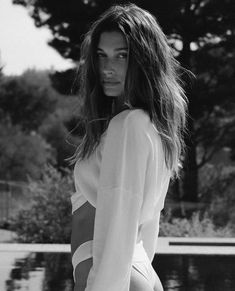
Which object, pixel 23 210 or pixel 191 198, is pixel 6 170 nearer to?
pixel 191 198

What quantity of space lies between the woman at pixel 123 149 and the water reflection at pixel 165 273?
12.4 ft

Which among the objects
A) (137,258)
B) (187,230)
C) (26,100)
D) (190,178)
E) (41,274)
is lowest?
(187,230)

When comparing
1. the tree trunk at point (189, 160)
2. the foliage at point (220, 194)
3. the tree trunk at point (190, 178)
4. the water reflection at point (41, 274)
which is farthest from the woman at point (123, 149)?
the tree trunk at point (190, 178)

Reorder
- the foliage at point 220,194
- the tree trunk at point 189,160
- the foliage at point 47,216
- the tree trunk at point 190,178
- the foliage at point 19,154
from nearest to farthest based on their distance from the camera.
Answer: the foliage at point 47,216 → the foliage at point 220,194 → the tree trunk at point 189,160 → the tree trunk at point 190,178 → the foliage at point 19,154

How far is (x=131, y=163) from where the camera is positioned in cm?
158

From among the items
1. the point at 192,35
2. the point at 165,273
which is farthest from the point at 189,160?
the point at 165,273

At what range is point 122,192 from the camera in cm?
158

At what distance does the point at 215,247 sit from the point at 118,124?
24.6ft

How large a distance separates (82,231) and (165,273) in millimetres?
4655

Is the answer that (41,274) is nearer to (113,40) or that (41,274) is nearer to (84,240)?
(84,240)

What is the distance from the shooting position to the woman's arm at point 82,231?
1.67 metres

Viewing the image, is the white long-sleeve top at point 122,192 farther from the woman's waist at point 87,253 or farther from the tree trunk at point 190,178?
the tree trunk at point 190,178

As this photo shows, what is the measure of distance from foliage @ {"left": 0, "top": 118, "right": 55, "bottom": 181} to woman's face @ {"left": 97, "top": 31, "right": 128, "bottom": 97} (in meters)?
27.0

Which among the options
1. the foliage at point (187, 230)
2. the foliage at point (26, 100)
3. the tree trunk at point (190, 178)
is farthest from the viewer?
the foliage at point (26, 100)
